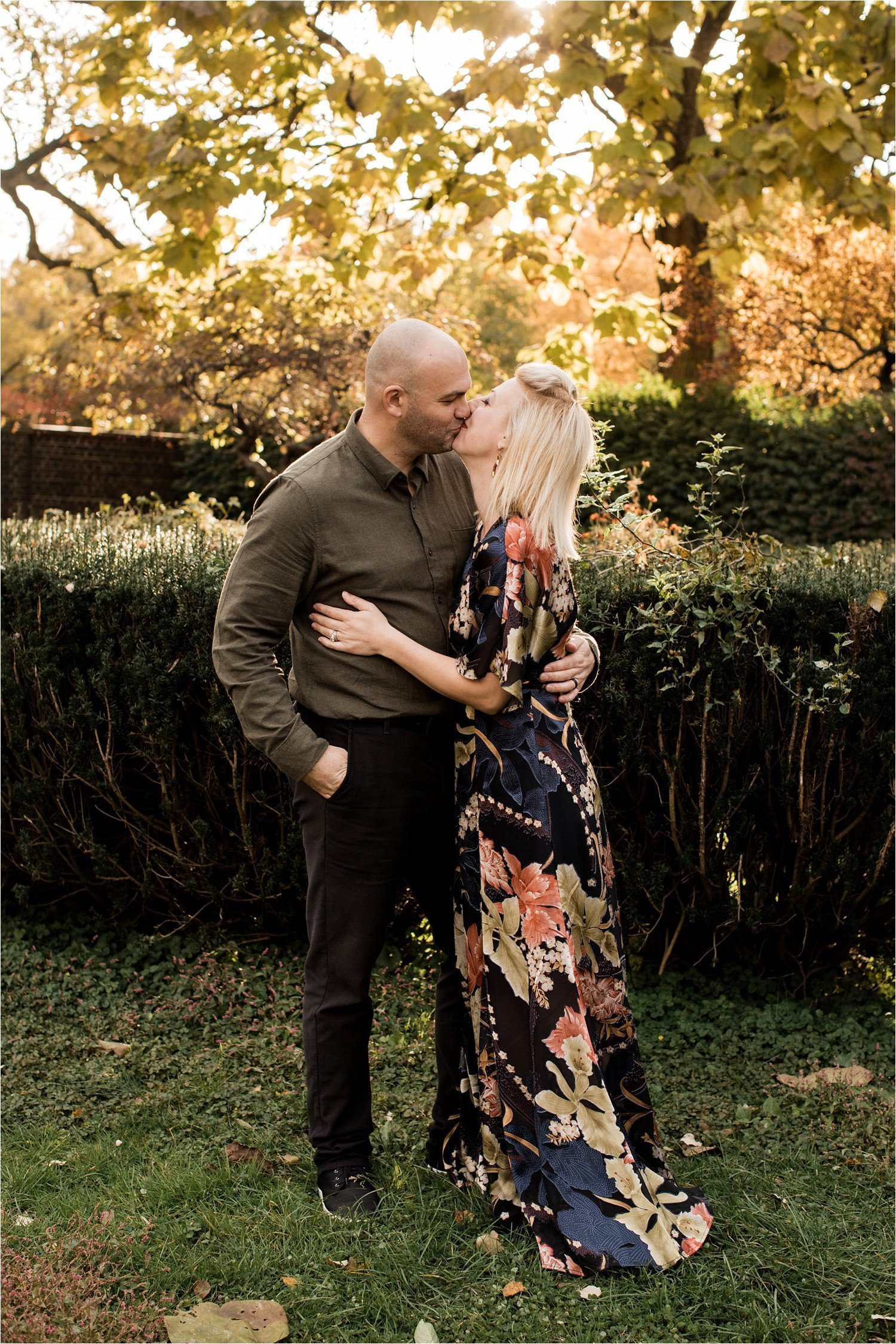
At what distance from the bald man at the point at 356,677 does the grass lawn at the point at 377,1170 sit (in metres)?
0.26

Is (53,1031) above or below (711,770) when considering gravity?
below

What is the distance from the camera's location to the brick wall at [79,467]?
16203 millimetres

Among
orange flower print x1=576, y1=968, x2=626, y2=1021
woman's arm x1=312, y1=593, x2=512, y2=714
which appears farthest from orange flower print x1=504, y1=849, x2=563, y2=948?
woman's arm x1=312, y1=593, x2=512, y2=714

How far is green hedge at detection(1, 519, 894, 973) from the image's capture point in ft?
13.7

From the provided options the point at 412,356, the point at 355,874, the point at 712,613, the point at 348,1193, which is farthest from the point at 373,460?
the point at 348,1193

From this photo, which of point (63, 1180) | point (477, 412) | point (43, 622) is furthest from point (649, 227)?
point (63, 1180)

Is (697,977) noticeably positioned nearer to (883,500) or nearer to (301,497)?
(301,497)

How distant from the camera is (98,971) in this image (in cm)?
472

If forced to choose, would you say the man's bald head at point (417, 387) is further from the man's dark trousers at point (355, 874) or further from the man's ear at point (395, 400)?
the man's dark trousers at point (355, 874)

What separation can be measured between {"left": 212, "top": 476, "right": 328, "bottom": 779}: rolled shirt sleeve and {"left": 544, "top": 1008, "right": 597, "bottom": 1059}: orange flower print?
36.1 inches

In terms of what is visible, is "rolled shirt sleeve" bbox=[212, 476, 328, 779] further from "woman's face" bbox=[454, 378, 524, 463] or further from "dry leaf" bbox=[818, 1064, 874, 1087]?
"dry leaf" bbox=[818, 1064, 874, 1087]

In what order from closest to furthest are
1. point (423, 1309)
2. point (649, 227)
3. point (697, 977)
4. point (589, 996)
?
point (423, 1309) < point (589, 996) < point (697, 977) < point (649, 227)

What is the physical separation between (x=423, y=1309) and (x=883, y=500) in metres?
12.0

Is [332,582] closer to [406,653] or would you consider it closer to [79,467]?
[406,653]
